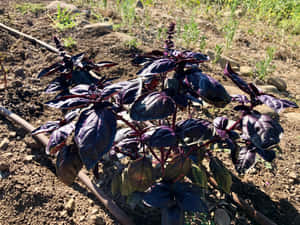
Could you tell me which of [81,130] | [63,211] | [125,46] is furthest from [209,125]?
[125,46]

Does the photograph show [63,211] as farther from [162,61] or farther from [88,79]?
[162,61]

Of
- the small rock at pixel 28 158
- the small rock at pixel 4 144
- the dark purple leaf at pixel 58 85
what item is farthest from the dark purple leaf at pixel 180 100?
the small rock at pixel 4 144

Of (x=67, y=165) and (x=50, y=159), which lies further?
(x=50, y=159)

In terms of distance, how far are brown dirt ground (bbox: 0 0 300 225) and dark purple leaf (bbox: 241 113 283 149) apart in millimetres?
965

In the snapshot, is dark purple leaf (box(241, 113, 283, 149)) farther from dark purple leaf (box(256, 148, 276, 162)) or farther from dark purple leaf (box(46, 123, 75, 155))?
dark purple leaf (box(46, 123, 75, 155))

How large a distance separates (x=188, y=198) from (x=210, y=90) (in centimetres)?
70

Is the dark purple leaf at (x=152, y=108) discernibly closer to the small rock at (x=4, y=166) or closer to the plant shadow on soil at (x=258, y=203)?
the plant shadow on soil at (x=258, y=203)

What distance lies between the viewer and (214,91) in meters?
1.08

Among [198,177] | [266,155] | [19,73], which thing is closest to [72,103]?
[198,177]

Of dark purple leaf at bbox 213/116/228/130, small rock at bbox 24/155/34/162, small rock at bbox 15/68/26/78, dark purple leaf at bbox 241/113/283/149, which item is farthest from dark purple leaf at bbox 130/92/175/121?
small rock at bbox 15/68/26/78

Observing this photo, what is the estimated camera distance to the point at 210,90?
108cm

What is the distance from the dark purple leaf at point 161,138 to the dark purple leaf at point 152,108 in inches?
5.6

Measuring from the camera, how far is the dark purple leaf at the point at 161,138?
3.78ft

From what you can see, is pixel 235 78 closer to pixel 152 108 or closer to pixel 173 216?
pixel 152 108
